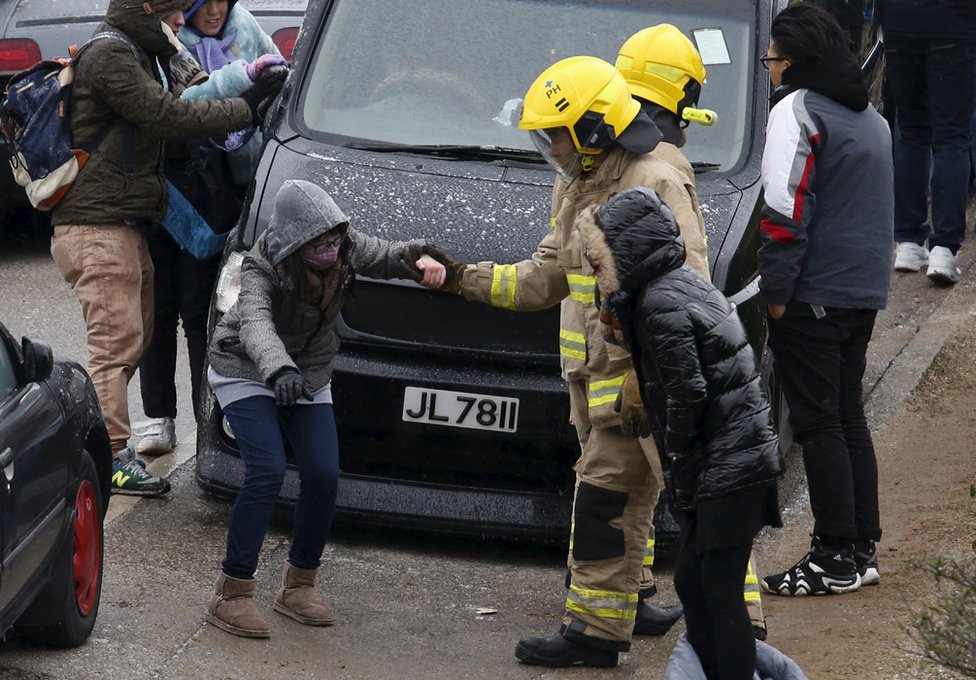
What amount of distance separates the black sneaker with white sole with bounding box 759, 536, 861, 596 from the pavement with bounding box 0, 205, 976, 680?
386 mm

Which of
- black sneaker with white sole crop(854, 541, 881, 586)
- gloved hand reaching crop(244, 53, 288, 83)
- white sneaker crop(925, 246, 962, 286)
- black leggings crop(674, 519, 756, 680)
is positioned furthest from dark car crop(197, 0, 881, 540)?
white sneaker crop(925, 246, 962, 286)

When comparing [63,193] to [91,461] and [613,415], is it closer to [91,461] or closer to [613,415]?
[91,461]

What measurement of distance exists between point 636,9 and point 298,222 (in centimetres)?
205

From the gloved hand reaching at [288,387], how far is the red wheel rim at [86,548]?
70 centimetres

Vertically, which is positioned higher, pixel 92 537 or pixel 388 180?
pixel 388 180

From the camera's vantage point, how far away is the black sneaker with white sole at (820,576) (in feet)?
17.9

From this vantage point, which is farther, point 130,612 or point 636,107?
point 130,612

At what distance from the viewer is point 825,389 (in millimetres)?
5422

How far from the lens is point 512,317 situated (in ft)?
18.2

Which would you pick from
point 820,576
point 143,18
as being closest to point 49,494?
point 143,18

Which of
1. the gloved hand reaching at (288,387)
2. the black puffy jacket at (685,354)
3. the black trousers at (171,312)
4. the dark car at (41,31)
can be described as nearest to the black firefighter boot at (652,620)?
the black puffy jacket at (685,354)

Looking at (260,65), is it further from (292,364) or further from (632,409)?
(632,409)

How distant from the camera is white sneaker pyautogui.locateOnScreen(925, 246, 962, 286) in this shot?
9109 mm

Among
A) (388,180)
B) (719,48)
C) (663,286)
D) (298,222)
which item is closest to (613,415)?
(663,286)
